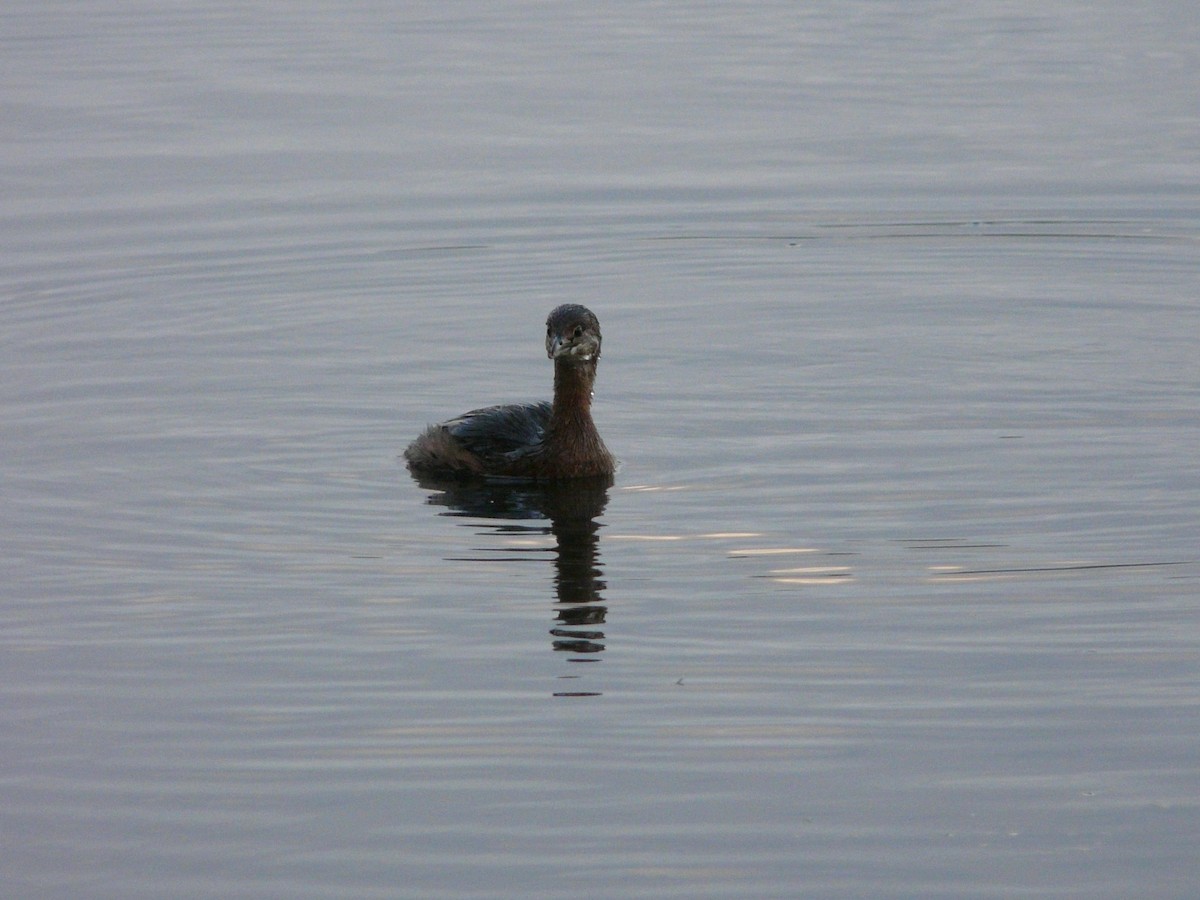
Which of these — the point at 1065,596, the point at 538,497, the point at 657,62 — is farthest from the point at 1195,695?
the point at 657,62

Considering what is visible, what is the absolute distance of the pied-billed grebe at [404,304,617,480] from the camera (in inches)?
486

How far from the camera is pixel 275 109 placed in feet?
78.4

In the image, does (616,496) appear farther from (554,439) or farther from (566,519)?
(554,439)

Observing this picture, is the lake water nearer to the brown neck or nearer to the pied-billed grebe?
the pied-billed grebe

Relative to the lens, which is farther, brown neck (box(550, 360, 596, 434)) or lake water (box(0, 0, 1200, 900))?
brown neck (box(550, 360, 596, 434))

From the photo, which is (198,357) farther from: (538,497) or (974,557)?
(974,557)

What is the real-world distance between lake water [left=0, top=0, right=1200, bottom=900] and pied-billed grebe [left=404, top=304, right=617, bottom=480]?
8.7 inches

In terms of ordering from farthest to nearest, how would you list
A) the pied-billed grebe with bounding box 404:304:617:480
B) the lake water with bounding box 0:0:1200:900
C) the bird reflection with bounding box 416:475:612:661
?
the pied-billed grebe with bounding box 404:304:617:480 < the bird reflection with bounding box 416:475:612:661 < the lake water with bounding box 0:0:1200:900

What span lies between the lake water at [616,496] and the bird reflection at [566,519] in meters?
0.05

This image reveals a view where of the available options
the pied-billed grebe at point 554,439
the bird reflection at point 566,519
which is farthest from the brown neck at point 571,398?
the bird reflection at point 566,519

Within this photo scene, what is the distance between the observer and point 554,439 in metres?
12.5

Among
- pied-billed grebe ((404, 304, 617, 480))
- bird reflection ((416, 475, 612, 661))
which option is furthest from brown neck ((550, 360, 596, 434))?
bird reflection ((416, 475, 612, 661))

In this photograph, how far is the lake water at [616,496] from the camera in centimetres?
745

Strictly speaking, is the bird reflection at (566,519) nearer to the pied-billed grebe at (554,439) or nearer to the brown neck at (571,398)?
the pied-billed grebe at (554,439)
